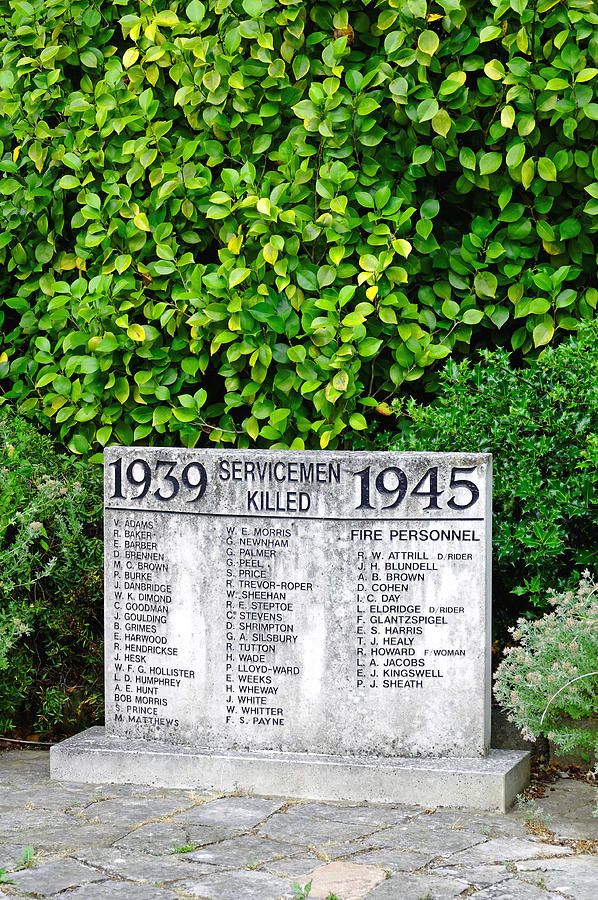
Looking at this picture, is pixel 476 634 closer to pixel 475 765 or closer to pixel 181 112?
pixel 475 765

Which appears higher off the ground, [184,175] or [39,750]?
[184,175]

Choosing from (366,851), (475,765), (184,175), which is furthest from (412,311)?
(366,851)

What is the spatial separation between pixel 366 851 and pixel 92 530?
215 cm

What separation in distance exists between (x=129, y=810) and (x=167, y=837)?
346 mm

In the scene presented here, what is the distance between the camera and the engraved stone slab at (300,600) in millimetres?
4090

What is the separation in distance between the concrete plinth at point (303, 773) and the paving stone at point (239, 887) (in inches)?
29.6

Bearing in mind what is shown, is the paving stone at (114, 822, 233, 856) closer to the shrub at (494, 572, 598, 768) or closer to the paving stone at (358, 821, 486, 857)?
the paving stone at (358, 821, 486, 857)

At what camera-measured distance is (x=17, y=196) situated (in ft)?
18.0

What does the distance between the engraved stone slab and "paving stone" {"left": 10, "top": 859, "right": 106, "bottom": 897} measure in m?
0.98

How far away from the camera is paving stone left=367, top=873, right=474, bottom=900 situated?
3177mm

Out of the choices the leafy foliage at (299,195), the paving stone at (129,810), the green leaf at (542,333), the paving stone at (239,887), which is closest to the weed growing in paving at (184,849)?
the paving stone at (239,887)

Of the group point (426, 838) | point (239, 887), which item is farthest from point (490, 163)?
point (239, 887)

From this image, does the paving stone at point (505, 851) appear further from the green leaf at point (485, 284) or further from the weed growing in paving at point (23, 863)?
the green leaf at point (485, 284)

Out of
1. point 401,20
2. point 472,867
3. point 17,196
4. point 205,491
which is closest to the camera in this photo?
point 472,867
